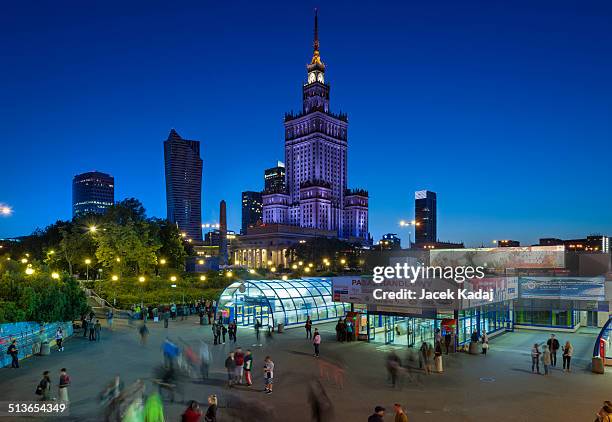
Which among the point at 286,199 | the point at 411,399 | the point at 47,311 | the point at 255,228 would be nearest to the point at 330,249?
the point at 255,228

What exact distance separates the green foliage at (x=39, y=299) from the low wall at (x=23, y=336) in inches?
20.6

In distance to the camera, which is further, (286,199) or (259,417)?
(286,199)

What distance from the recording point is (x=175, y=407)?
51.9 feet

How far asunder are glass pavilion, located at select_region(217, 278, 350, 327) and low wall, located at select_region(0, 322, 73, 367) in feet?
42.0

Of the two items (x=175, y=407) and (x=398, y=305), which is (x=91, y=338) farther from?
(x=398, y=305)

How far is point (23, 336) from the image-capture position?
24266mm

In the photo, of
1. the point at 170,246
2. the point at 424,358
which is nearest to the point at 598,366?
the point at 424,358

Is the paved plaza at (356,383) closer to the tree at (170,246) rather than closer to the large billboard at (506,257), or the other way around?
the large billboard at (506,257)

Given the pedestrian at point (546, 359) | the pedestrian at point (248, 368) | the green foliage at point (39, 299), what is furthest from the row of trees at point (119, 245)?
the pedestrian at point (546, 359)

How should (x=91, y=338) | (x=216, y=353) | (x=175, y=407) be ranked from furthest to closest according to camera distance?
(x=91, y=338), (x=216, y=353), (x=175, y=407)

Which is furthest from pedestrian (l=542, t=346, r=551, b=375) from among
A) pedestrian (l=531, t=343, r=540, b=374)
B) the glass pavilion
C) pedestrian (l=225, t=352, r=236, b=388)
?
the glass pavilion

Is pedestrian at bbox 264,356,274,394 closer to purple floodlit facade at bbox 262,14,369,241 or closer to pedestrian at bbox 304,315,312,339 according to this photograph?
pedestrian at bbox 304,315,312,339

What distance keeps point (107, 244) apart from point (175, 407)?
1657 inches

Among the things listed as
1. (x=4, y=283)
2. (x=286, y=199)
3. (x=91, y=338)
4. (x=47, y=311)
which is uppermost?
(x=286, y=199)
